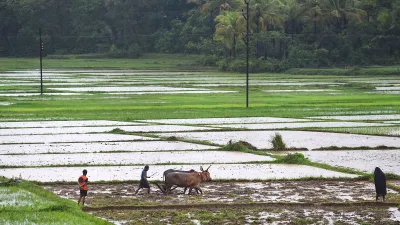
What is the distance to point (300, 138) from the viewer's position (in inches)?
902

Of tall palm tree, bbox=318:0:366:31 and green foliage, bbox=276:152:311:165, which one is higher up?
tall palm tree, bbox=318:0:366:31

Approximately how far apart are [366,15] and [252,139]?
4689 centimetres

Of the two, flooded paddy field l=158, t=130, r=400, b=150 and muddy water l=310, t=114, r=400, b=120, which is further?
muddy water l=310, t=114, r=400, b=120

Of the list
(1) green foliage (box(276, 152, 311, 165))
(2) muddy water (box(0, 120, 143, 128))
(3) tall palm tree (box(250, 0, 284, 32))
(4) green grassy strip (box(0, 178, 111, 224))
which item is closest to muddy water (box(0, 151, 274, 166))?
(1) green foliage (box(276, 152, 311, 165))

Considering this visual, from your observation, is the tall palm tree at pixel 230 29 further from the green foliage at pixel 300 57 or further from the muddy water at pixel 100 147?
the muddy water at pixel 100 147

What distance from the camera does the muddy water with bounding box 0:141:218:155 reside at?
20.4m

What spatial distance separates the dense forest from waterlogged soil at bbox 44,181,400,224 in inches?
1914

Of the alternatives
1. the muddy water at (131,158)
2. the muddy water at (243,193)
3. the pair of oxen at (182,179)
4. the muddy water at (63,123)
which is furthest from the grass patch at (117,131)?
the pair of oxen at (182,179)

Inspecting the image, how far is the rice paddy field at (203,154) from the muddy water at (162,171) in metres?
0.02

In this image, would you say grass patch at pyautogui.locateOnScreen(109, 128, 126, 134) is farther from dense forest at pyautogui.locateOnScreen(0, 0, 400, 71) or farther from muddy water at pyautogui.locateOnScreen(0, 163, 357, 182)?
dense forest at pyautogui.locateOnScreen(0, 0, 400, 71)

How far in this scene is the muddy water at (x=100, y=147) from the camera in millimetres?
20359

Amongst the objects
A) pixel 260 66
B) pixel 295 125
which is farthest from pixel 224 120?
pixel 260 66

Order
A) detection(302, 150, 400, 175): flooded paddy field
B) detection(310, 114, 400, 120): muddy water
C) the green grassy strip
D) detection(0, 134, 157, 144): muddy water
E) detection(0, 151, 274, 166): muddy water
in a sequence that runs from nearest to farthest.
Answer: the green grassy strip, detection(302, 150, 400, 175): flooded paddy field, detection(0, 151, 274, 166): muddy water, detection(0, 134, 157, 144): muddy water, detection(310, 114, 400, 120): muddy water

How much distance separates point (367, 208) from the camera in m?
13.3
